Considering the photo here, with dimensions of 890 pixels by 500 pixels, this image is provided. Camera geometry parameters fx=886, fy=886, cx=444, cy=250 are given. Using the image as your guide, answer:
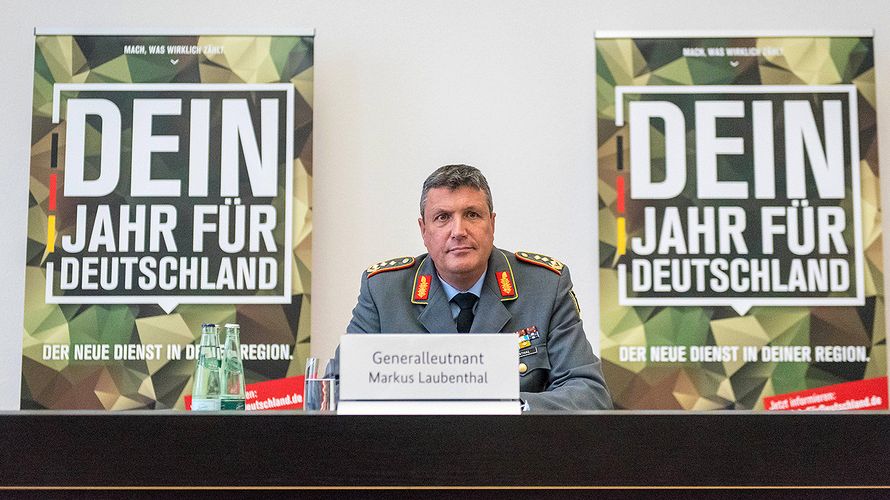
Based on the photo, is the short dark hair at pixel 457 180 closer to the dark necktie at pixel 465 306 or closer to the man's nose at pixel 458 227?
the man's nose at pixel 458 227

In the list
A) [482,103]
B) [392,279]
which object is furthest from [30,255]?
[482,103]

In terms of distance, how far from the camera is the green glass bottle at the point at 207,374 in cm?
195

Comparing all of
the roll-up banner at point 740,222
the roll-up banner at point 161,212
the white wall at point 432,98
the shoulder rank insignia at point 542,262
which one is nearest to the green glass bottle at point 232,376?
the shoulder rank insignia at point 542,262

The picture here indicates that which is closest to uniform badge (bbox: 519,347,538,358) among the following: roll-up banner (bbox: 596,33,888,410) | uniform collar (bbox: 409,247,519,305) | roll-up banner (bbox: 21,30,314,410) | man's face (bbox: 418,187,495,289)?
uniform collar (bbox: 409,247,519,305)

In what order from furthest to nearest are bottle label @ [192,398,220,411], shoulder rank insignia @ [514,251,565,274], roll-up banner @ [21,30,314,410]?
roll-up banner @ [21,30,314,410], shoulder rank insignia @ [514,251,565,274], bottle label @ [192,398,220,411]

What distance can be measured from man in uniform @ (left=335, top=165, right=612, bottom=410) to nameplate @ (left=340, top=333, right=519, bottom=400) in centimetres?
109

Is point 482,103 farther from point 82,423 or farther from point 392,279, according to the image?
point 82,423

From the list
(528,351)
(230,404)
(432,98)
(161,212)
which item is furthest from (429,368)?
(432,98)

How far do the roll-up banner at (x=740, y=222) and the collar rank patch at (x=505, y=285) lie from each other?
89cm

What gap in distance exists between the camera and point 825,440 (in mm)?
1125

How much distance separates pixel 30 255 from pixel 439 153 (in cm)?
162

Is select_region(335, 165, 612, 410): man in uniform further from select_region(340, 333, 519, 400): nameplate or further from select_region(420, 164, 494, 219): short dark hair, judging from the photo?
select_region(340, 333, 519, 400): nameplate

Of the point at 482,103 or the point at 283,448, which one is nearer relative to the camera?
the point at 283,448

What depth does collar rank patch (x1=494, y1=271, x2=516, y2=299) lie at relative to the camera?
8.36 ft
